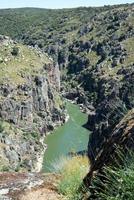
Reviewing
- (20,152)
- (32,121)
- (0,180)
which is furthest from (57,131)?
(0,180)

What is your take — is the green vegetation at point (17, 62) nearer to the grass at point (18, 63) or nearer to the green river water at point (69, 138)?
the grass at point (18, 63)

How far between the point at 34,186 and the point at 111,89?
544ft

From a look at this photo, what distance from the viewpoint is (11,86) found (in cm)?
15500

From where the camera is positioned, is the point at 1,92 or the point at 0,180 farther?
the point at 1,92

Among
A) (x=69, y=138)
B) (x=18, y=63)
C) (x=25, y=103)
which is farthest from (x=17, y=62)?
(x=69, y=138)

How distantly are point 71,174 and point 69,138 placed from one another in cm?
13537


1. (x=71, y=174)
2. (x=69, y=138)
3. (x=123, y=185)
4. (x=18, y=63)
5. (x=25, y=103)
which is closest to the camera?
(x=123, y=185)

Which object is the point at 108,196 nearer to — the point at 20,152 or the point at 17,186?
the point at 17,186

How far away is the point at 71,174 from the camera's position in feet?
51.2

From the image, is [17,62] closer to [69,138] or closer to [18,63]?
[18,63]

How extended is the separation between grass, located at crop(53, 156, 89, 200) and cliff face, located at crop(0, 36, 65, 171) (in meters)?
108

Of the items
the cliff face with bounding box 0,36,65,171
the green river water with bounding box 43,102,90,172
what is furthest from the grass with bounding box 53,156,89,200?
the green river water with bounding box 43,102,90,172

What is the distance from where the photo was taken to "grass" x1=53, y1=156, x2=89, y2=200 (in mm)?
15156

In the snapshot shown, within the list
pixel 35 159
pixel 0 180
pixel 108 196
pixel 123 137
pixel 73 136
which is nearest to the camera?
pixel 108 196
